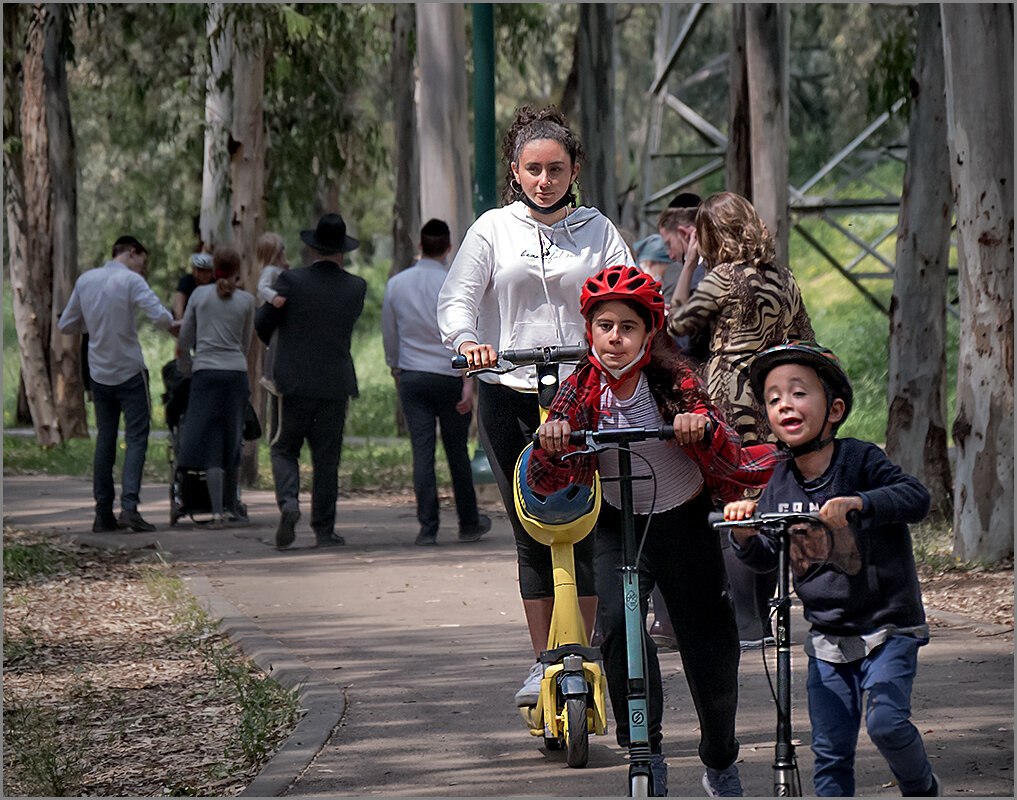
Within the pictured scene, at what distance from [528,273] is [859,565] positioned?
74.2 inches

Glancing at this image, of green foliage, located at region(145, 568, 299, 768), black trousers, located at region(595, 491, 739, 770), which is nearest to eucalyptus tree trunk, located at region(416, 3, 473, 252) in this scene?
green foliage, located at region(145, 568, 299, 768)

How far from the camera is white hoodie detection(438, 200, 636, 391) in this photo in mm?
5652

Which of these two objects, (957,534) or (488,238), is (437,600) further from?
(488,238)

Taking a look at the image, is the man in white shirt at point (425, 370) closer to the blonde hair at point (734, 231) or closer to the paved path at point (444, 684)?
the paved path at point (444, 684)

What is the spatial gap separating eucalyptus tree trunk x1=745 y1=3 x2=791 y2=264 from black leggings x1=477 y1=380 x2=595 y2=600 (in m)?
7.53

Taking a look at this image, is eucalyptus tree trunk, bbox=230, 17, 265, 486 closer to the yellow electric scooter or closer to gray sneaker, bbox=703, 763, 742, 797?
the yellow electric scooter

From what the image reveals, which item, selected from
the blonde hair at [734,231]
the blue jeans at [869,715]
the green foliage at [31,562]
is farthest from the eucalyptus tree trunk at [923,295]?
the blue jeans at [869,715]

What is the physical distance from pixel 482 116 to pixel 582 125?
7369 millimetres

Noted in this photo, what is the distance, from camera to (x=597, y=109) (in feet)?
70.8

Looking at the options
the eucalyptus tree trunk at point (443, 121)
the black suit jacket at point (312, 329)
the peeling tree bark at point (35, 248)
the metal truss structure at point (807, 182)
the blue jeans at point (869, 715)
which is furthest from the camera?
the peeling tree bark at point (35, 248)

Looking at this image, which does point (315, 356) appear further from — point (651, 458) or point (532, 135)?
point (651, 458)

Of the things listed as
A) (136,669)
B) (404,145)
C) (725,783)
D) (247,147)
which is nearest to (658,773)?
(725,783)

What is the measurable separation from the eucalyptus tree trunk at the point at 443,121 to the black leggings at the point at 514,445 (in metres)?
9.16

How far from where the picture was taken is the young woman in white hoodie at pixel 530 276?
Result: 220 inches
